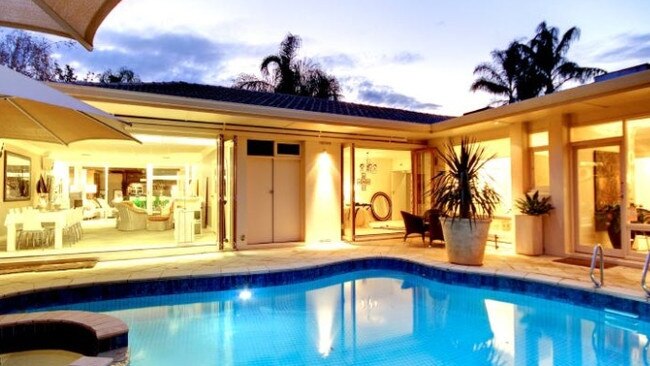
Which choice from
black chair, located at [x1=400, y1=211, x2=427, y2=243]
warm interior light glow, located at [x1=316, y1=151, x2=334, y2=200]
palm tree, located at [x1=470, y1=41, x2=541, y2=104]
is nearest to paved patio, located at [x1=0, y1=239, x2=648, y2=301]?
black chair, located at [x1=400, y1=211, x2=427, y2=243]

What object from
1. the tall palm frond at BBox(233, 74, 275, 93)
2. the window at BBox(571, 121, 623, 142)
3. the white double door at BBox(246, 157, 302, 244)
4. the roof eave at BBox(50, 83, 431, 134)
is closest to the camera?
the roof eave at BBox(50, 83, 431, 134)

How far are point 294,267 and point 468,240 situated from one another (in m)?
3.21

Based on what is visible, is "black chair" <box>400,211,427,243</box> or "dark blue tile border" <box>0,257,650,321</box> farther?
"black chair" <box>400,211,427,243</box>

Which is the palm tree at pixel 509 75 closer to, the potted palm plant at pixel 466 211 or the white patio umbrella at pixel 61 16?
the potted palm plant at pixel 466 211

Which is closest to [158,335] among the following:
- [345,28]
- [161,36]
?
[345,28]

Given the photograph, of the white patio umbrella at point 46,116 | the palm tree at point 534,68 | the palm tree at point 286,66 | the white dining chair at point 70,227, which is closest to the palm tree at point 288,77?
the palm tree at point 286,66

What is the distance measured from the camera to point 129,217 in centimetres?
1213

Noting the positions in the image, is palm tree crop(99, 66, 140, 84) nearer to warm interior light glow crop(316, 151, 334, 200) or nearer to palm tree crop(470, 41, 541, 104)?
warm interior light glow crop(316, 151, 334, 200)

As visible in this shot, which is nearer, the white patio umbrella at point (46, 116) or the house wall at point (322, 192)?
the white patio umbrella at point (46, 116)

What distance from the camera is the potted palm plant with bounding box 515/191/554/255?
7949mm

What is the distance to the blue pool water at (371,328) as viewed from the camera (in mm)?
4047

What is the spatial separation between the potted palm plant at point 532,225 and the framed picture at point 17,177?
40.7 ft

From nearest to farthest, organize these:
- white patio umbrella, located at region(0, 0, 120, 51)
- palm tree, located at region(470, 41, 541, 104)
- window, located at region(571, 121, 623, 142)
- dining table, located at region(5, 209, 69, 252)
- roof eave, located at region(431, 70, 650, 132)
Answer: white patio umbrella, located at region(0, 0, 120, 51) → roof eave, located at region(431, 70, 650, 132) → window, located at region(571, 121, 623, 142) → dining table, located at region(5, 209, 69, 252) → palm tree, located at region(470, 41, 541, 104)

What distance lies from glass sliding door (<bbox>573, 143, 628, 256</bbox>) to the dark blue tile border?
235 centimetres
